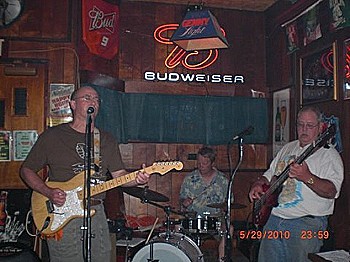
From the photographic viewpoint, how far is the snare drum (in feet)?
13.4

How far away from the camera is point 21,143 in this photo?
4.50 metres

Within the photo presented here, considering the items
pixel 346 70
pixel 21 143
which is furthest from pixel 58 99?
pixel 346 70

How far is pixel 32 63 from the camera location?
451cm

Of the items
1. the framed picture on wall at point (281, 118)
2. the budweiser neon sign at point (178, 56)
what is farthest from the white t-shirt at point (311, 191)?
the budweiser neon sign at point (178, 56)

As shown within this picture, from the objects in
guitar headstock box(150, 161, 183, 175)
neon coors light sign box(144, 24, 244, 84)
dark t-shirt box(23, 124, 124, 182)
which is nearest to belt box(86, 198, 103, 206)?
dark t-shirt box(23, 124, 124, 182)

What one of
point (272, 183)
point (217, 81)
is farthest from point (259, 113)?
point (272, 183)

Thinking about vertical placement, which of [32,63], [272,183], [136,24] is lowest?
[272,183]

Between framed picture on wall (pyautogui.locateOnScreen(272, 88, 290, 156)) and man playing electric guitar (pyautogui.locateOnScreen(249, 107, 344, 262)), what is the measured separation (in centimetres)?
216

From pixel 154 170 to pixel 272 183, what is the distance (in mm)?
986

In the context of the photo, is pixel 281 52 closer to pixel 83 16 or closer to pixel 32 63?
pixel 83 16

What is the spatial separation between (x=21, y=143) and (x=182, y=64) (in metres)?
2.41

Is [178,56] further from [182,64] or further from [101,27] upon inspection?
[101,27]

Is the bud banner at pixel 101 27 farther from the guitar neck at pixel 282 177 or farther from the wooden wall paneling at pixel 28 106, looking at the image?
the guitar neck at pixel 282 177

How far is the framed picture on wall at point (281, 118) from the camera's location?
5.39 meters
